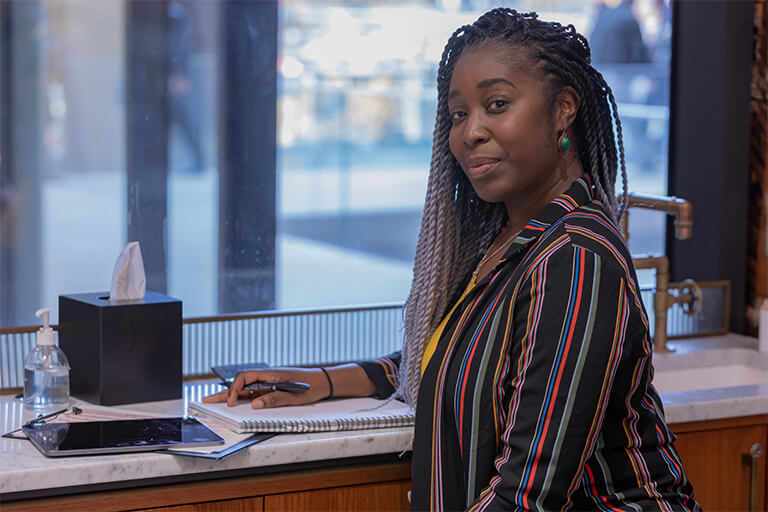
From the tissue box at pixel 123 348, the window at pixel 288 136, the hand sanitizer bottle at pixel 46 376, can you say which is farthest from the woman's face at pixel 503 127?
the window at pixel 288 136

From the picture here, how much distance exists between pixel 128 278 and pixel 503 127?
82 centimetres

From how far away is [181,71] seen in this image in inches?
118

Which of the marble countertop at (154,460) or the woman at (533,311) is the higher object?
the woman at (533,311)

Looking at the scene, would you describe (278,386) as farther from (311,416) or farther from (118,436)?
(118,436)

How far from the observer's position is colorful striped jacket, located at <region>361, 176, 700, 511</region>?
3.99 ft

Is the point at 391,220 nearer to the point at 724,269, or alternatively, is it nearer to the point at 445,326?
the point at 724,269

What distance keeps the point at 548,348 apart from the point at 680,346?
1315 mm

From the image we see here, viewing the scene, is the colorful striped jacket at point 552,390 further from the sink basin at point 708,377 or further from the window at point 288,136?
the window at point 288,136

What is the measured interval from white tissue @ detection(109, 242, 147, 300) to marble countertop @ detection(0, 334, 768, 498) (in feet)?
0.70

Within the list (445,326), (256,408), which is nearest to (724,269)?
(445,326)

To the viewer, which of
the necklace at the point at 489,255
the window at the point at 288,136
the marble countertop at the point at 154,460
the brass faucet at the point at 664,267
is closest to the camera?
the marble countertop at the point at 154,460

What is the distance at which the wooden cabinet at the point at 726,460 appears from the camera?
1864 mm

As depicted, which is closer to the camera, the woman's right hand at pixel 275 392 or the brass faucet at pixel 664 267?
the woman's right hand at pixel 275 392

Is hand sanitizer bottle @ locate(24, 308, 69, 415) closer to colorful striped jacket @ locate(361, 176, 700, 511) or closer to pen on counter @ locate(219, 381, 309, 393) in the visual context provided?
pen on counter @ locate(219, 381, 309, 393)
